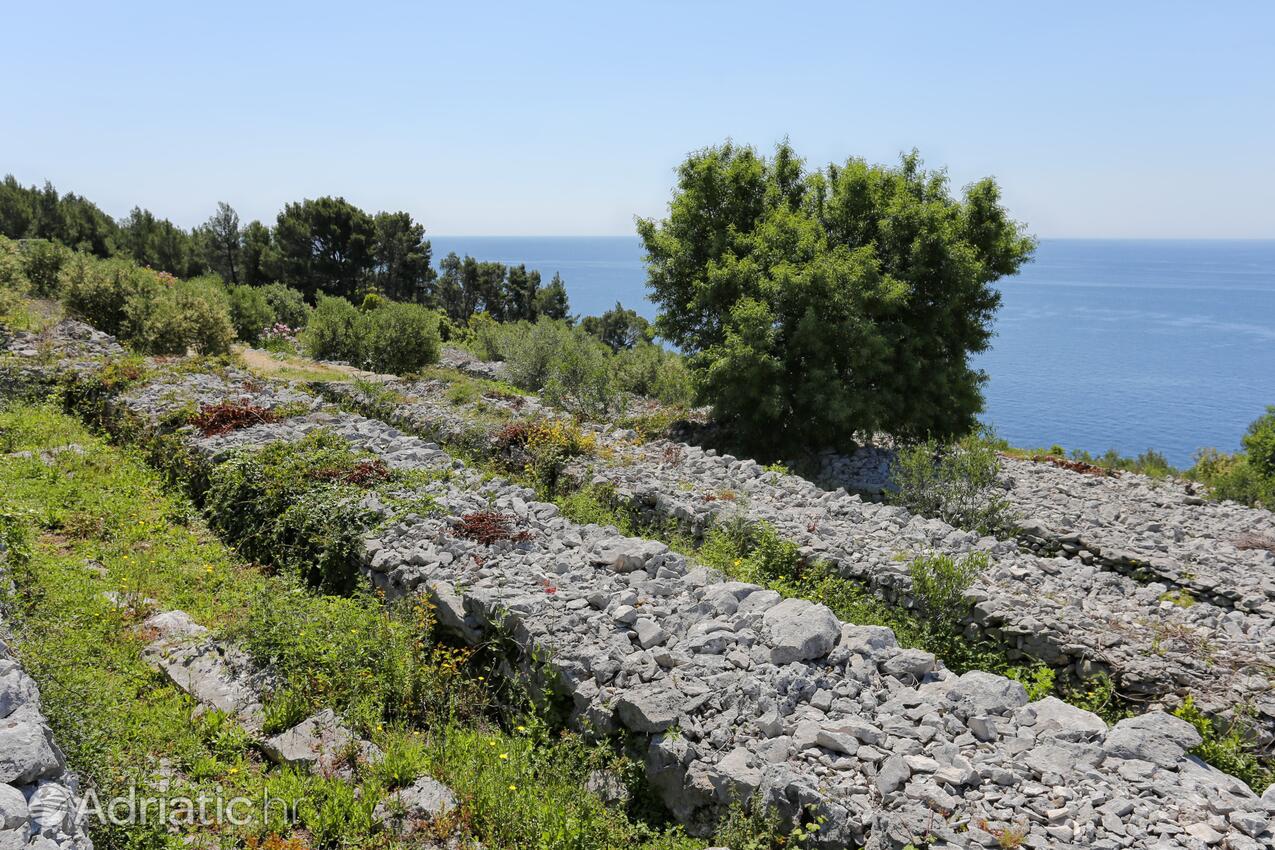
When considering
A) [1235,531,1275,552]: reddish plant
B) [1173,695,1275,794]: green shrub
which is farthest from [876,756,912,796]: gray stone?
[1235,531,1275,552]: reddish plant

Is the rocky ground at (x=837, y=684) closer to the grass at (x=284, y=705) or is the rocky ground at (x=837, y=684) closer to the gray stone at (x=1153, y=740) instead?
the gray stone at (x=1153, y=740)

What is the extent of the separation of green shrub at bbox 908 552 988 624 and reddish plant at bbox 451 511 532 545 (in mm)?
4574

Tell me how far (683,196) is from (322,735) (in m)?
15.5

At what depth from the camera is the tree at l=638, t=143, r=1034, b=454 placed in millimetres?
15508

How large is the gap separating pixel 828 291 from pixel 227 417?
11.9 meters

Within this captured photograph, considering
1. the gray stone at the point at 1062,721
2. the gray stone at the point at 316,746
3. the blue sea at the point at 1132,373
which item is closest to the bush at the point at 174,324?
the blue sea at the point at 1132,373

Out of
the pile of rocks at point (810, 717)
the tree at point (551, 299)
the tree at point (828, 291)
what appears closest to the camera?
the pile of rocks at point (810, 717)

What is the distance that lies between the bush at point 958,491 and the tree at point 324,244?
162 feet

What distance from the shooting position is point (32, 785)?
149 inches

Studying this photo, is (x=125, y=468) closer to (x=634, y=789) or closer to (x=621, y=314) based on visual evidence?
(x=634, y=789)

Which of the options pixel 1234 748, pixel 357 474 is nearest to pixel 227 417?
pixel 357 474

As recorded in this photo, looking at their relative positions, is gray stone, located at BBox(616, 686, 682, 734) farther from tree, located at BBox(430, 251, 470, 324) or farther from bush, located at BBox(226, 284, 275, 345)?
tree, located at BBox(430, 251, 470, 324)

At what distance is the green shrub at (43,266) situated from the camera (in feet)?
76.6

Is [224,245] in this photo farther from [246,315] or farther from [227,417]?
[227,417]
